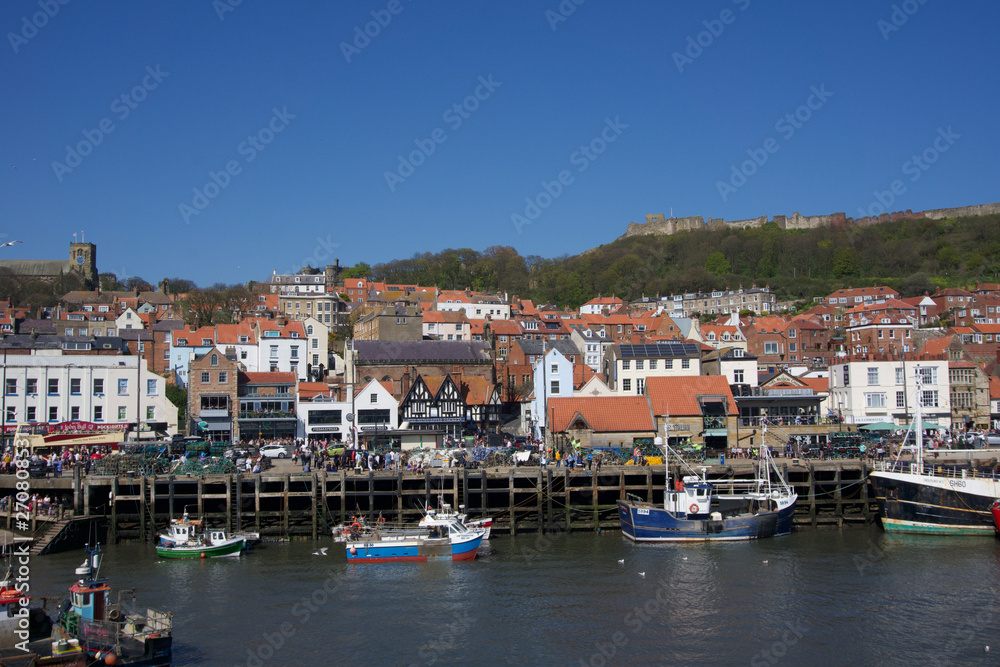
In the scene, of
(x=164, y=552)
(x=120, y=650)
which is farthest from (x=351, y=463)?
(x=120, y=650)

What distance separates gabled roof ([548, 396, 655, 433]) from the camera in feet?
151

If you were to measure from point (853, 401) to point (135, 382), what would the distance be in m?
44.9

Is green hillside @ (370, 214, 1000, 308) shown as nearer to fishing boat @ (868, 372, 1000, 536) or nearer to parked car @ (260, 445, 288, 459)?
parked car @ (260, 445, 288, 459)

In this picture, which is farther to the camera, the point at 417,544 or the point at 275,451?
the point at 275,451

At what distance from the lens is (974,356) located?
239 ft

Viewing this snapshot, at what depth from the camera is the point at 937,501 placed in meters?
36.2

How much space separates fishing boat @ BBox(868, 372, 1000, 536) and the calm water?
1.00 m

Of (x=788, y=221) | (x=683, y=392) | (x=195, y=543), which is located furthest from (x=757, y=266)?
(x=195, y=543)

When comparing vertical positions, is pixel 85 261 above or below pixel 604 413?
above

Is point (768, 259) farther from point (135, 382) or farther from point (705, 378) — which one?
point (135, 382)

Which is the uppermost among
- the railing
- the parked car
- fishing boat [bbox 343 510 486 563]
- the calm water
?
the parked car

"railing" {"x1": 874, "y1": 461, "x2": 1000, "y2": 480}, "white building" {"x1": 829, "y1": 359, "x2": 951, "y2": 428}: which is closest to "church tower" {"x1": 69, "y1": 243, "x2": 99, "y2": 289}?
"white building" {"x1": 829, "y1": 359, "x2": 951, "y2": 428}

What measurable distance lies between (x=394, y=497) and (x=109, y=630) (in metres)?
19.3

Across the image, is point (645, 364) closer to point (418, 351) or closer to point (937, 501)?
point (418, 351)
